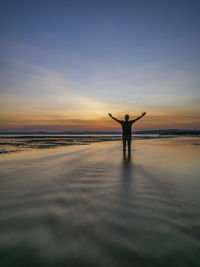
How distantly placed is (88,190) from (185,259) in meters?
2.41

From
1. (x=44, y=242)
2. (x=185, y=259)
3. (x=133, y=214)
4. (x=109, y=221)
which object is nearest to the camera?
(x=185, y=259)

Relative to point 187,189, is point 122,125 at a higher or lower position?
higher

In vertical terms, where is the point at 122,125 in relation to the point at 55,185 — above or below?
above

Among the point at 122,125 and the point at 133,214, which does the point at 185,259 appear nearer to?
the point at 133,214

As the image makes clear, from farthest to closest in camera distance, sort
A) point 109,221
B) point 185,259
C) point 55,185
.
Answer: point 55,185 < point 109,221 < point 185,259

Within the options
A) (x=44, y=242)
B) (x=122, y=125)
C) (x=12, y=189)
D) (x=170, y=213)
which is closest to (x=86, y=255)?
(x=44, y=242)

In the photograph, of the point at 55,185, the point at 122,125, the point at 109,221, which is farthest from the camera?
the point at 122,125

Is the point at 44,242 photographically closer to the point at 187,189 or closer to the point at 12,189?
the point at 12,189

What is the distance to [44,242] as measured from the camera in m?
1.98

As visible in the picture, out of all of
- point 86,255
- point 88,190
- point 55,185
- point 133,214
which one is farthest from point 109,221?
point 55,185

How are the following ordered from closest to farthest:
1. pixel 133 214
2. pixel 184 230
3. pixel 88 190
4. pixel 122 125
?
pixel 184 230 → pixel 133 214 → pixel 88 190 → pixel 122 125

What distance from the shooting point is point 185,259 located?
5.65 ft

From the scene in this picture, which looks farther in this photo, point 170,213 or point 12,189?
point 12,189

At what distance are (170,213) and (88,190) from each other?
186 cm
